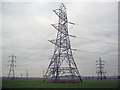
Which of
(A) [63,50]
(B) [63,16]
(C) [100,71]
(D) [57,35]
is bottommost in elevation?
(C) [100,71]

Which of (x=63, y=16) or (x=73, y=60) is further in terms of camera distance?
(x=63, y=16)

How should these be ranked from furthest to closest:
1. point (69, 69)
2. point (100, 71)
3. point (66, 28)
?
1. point (100, 71)
2. point (66, 28)
3. point (69, 69)

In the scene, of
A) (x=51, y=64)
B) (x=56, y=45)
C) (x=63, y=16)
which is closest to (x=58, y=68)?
(x=51, y=64)

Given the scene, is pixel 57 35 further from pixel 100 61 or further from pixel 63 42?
pixel 100 61

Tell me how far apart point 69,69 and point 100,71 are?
36.0 m

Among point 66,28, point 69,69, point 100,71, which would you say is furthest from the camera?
point 100,71

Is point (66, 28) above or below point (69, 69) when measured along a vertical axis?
above

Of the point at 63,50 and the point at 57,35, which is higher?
the point at 57,35

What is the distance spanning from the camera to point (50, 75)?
31.7 metres

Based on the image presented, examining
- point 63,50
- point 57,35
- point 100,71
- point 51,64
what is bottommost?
point 100,71

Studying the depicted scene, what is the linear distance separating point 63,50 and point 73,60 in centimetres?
255

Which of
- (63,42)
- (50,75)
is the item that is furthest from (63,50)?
(50,75)

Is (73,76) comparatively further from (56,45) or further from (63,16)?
(63,16)

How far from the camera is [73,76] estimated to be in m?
29.9
